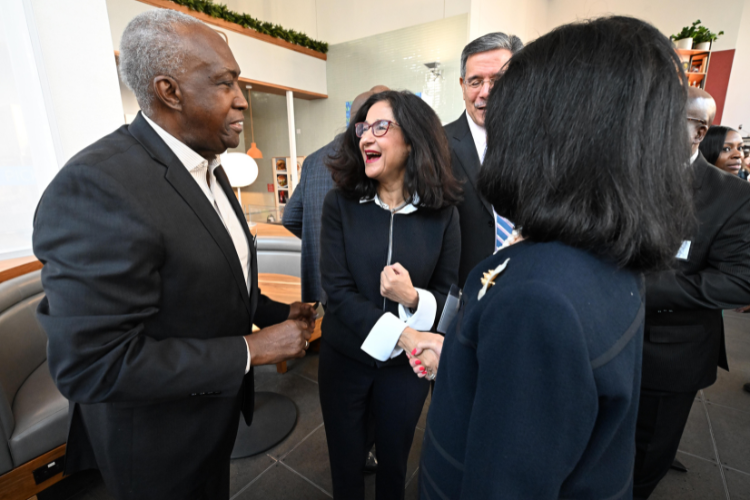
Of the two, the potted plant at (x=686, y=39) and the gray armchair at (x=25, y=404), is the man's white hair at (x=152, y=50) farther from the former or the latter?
the potted plant at (x=686, y=39)

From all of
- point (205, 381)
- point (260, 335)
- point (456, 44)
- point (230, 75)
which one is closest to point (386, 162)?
point (230, 75)

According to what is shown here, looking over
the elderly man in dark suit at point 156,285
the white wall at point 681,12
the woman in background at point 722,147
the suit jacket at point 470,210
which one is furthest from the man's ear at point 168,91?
the white wall at point 681,12

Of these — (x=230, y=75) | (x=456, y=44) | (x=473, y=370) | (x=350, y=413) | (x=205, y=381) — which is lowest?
(x=350, y=413)

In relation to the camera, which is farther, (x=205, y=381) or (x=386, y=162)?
(x=386, y=162)

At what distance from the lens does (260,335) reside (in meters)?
1.06

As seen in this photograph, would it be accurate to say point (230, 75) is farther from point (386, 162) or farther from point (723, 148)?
point (723, 148)

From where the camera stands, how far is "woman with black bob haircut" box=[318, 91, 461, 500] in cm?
144

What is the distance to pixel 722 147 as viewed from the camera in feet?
8.29

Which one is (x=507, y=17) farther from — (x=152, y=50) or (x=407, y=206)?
(x=152, y=50)

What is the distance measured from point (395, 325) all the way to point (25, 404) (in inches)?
73.8

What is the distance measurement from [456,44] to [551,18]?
341 centimetres

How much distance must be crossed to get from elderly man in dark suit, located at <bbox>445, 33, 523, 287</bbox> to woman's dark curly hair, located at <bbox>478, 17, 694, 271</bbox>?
3.60ft

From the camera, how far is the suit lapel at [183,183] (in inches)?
37.6

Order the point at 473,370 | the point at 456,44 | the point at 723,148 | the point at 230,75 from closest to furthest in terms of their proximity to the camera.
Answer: the point at 473,370 → the point at 230,75 → the point at 723,148 → the point at 456,44
